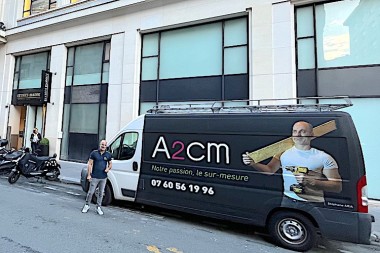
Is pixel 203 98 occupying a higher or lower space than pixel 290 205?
higher

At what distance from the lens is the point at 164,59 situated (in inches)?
496

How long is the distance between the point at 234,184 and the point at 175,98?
24.6ft

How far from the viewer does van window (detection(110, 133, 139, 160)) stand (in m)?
6.45

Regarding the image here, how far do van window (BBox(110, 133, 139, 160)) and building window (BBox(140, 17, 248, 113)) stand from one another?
538cm

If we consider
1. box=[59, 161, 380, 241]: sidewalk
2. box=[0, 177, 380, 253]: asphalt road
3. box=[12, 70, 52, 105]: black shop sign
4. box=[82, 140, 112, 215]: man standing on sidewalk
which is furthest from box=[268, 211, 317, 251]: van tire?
box=[12, 70, 52, 105]: black shop sign

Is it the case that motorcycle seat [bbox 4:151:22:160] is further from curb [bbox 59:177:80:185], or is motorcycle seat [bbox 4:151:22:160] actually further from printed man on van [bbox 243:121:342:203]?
printed man on van [bbox 243:121:342:203]

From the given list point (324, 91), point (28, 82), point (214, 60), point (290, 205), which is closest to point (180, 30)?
point (214, 60)

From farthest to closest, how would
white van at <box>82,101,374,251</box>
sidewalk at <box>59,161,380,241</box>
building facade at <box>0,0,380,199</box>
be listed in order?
building facade at <box>0,0,380,199</box> → sidewalk at <box>59,161,380,241</box> → white van at <box>82,101,374,251</box>

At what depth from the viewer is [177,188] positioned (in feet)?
18.7

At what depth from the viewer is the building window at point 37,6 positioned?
54.9 feet

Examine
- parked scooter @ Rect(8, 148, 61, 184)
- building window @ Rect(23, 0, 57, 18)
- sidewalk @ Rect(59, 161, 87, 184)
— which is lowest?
sidewalk @ Rect(59, 161, 87, 184)

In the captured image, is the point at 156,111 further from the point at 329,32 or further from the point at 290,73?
the point at 329,32

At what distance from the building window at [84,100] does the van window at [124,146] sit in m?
7.40

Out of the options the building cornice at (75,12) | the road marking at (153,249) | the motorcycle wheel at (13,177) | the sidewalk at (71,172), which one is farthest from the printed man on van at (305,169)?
the building cornice at (75,12)
